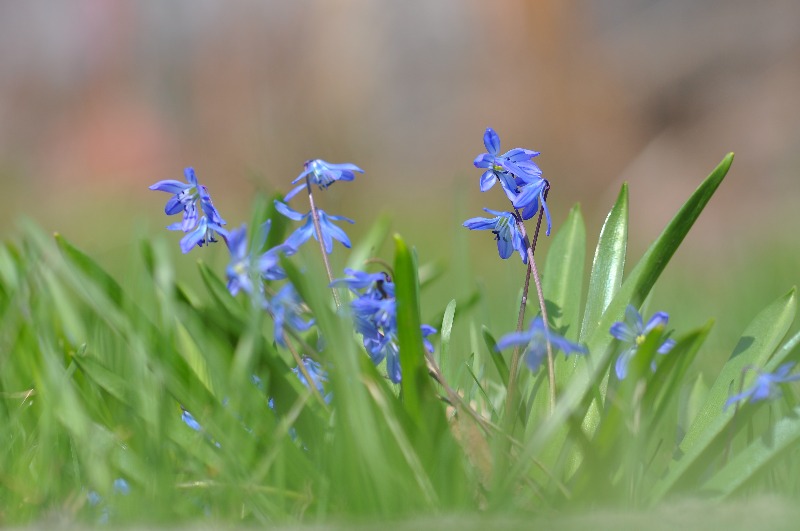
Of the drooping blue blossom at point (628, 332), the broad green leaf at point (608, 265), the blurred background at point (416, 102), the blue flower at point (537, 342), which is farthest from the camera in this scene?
the blurred background at point (416, 102)

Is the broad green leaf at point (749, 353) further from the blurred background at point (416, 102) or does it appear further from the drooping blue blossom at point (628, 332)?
the blurred background at point (416, 102)

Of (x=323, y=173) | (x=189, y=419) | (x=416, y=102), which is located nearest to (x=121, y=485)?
(x=189, y=419)

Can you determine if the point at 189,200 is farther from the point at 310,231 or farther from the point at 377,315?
the point at 377,315

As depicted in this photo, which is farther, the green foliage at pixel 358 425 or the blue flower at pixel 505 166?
the blue flower at pixel 505 166

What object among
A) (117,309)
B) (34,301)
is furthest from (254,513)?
(34,301)

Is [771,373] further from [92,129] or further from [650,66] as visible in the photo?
[92,129]

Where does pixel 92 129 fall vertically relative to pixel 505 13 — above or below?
below

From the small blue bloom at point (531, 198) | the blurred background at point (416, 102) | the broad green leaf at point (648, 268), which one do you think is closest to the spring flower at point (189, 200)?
the small blue bloom at point (531, 198)
